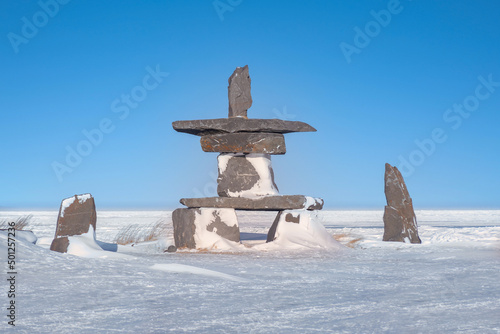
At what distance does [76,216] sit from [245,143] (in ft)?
11.8

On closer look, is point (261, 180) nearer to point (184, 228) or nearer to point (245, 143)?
point (245, 143)

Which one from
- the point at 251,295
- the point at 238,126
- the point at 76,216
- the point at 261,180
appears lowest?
the point at 251,295

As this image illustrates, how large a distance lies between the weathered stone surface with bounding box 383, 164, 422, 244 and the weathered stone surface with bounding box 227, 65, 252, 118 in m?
3.83

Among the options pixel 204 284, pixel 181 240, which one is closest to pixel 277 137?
pixel 181 240

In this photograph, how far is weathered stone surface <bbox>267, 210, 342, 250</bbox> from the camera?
11016 mm

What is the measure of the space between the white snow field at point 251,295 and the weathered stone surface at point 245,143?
10.8ft

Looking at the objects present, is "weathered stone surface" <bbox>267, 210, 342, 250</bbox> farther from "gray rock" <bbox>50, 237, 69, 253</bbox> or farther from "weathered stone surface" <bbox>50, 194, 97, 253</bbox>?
"gray rock" <bbox>50, 237, 69, 253</bbox>

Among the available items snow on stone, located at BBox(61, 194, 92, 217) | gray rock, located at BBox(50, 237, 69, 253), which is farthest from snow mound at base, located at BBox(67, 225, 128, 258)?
snow on stone, located at BBox(61, 194, 92, 217)

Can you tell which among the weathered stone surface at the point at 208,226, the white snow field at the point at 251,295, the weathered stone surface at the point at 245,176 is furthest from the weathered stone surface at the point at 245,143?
the white snow field at the point at 251,295

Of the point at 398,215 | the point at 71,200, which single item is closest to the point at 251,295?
the point at 71,200

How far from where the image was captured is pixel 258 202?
Result: 11.0 m

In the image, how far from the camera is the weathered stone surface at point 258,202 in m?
11.1

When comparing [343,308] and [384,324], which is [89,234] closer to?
[343,308]

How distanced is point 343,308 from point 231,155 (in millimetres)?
7374
